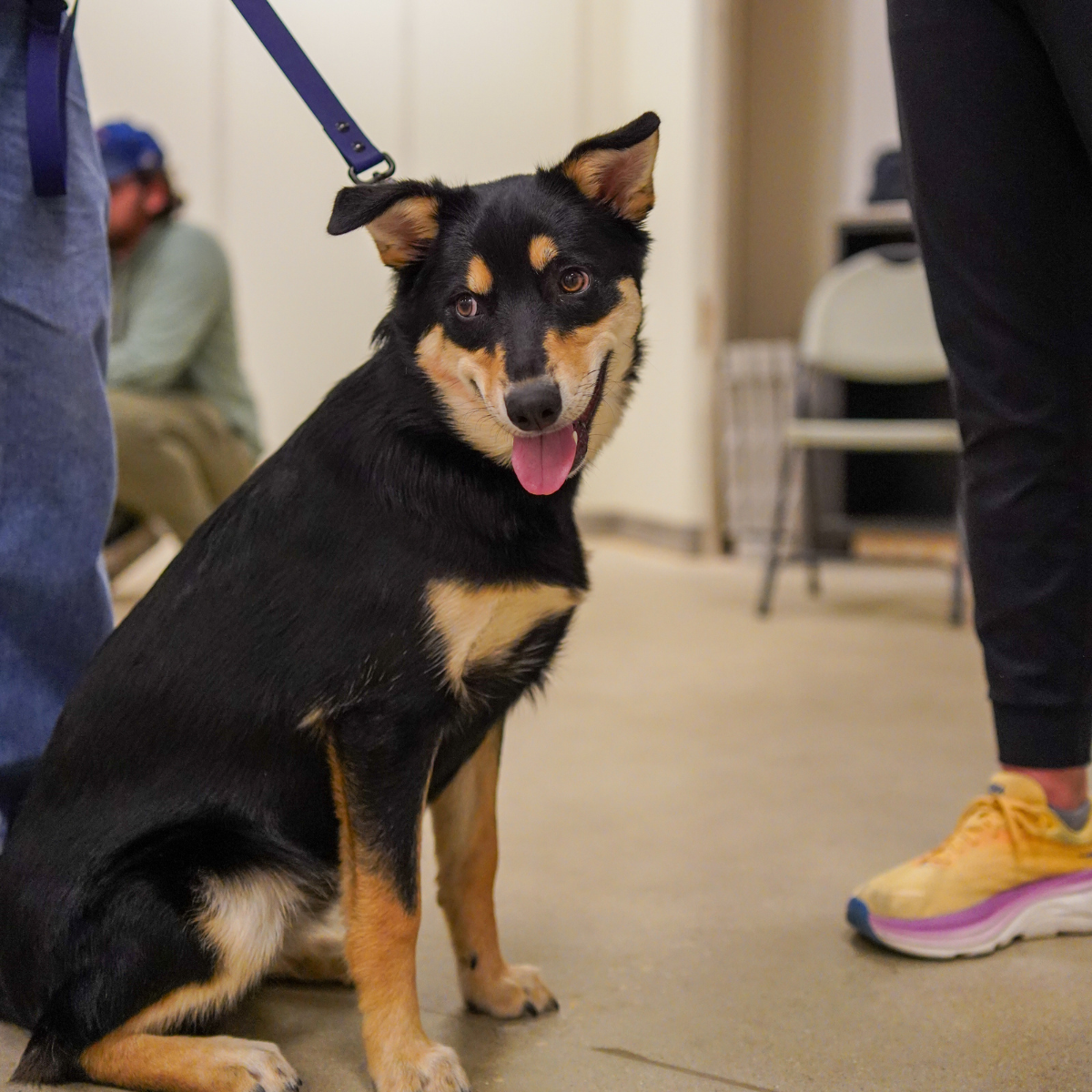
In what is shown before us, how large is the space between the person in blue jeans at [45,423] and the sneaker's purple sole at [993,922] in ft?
3.42

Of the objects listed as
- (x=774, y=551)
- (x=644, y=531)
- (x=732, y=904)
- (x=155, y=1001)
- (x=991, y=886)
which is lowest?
(x=644, y=531)

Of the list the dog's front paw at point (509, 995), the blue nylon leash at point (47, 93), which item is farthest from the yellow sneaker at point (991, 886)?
the blue nylon leash at point (47, 93)

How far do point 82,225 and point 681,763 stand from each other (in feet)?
4.67

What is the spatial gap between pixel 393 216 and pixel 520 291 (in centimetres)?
16

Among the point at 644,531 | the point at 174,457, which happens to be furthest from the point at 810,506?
the point at 174,457

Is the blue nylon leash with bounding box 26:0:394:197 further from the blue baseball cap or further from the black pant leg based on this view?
the blue baseball cap

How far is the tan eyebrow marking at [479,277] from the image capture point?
127cm

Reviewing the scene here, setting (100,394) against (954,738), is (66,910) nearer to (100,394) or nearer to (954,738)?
(100,394)

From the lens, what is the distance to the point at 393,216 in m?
1.28

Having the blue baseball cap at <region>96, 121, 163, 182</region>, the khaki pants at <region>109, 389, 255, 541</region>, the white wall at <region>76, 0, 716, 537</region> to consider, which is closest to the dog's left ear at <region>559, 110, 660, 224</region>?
the khaki pants at <region>109, 389, 255, 541</region>

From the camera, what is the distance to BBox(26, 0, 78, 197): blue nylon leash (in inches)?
55.2

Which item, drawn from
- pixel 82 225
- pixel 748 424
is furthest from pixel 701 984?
pixel 748 424

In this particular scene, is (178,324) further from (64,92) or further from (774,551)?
(64,92)

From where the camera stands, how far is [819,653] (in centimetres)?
326
